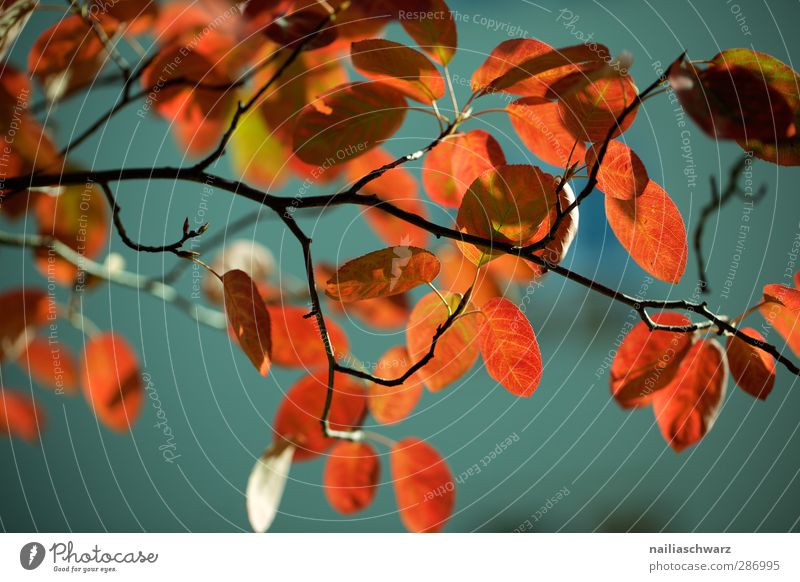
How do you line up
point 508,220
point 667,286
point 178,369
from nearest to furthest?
1. point 508,220
2. point 667,286
3. point 178,369

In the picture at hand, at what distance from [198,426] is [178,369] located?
61mm

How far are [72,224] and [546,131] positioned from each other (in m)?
0.38

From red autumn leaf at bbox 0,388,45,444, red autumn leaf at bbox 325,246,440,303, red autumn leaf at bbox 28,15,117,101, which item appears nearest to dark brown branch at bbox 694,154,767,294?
red autumn leaf at bbox 325,246,440,303

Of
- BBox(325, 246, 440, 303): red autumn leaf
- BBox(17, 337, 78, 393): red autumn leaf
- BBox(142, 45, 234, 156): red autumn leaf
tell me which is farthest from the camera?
BBox(17, 337, 78, 393): red autumn leaf

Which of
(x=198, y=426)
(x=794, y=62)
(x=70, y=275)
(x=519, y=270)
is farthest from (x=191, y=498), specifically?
(x=794, y=62)

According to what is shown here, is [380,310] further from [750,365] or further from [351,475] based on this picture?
[750,365]

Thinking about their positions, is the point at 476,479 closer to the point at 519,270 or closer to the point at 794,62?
the point at 519,270

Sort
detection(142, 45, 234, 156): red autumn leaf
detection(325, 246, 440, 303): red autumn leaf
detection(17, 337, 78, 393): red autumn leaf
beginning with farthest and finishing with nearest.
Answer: detection(17, 337, 78, 393): red autumn leaf
detection(142, 45, 234, 156): red autumn leaf
detection(325, 246, 440, 303): red autumn leaf

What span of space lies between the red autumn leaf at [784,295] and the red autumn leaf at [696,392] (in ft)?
0.16

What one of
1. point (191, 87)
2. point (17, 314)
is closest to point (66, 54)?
point (191, 87)

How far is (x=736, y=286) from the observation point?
53cm

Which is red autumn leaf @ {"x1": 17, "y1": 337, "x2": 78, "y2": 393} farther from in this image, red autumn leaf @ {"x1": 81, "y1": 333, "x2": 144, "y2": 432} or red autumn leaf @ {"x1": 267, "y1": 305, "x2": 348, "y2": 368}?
red autumn leaf @ {"x1": 267, "y1": 305, "x2": 348, "y2": 368}

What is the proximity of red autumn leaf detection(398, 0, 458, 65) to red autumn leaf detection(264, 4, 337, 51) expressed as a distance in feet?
0.17

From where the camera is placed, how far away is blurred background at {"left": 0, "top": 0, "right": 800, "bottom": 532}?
49 centimetres
